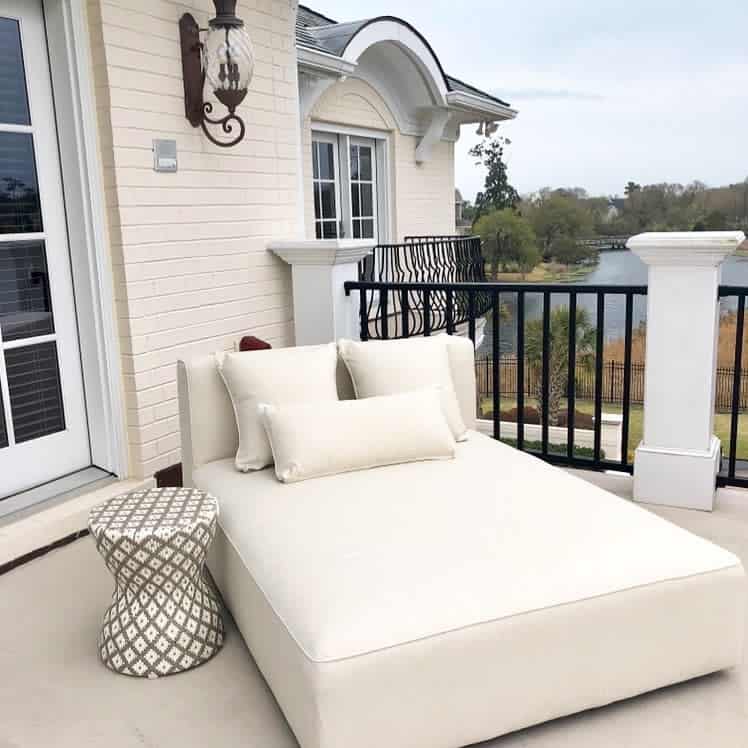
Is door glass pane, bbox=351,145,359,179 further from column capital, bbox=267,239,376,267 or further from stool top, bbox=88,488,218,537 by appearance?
stool top, bbox=88,488,218,537

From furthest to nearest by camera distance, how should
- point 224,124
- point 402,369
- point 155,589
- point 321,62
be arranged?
point 321,62 → point 224,124 → point 402,369 → point 155,589

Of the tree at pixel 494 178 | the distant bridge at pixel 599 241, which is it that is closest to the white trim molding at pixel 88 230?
the distant bridge at pixel 599 241

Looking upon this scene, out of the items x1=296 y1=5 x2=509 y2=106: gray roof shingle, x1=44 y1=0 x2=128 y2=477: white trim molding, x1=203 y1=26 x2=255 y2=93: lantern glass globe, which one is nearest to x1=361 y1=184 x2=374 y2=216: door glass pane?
x1=296 y1=5 x2=509 y2=106: gray roof shingle

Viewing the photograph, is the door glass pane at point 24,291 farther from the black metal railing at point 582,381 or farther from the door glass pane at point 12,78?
the black metal railing at point 582,381

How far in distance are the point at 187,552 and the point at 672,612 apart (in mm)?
1239

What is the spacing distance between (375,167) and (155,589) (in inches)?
271

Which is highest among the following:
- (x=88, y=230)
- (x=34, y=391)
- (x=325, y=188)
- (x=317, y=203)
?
(x=325, y=188)

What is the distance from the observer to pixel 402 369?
2.60 m

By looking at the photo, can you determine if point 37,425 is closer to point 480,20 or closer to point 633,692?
point 633,692

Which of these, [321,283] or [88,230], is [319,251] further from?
[88,230]

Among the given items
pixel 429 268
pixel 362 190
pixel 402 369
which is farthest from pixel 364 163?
pixel 402 369

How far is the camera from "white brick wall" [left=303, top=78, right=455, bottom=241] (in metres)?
6.82

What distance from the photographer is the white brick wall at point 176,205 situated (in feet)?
9.57

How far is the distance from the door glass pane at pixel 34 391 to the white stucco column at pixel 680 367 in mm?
2406
